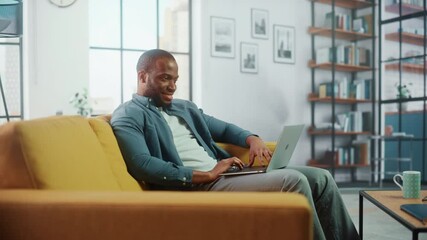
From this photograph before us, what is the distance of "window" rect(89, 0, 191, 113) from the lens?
4836mm

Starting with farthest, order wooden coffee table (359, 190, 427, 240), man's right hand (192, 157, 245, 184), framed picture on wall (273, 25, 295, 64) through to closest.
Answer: framed picture on wall (273, 25, 295, 64)
man's right hand (192, 157, 245, 184)
wooden coffee table (359, 190, 427, 240)

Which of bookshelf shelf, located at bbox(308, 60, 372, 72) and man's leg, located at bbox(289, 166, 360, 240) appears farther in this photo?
bookshelf shelf, located at bbox(308, 60, 372, 72)

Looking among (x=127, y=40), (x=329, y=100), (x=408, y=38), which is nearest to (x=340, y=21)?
(x=408, y=38)

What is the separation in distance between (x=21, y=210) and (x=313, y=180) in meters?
1.22

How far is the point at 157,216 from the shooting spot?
0.95 meters

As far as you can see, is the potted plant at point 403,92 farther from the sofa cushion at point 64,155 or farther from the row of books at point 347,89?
the sofa cushion at point 64,155

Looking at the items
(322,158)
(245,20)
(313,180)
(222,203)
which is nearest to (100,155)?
(222,203)

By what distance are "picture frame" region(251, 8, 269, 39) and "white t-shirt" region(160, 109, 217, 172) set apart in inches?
143

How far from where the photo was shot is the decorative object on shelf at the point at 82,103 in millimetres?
Result: 4188

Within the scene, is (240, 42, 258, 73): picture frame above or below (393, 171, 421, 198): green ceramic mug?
above

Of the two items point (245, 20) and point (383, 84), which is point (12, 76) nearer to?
point (245, 20)

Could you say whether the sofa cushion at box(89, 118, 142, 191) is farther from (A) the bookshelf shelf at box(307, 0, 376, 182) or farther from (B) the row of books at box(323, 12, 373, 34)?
(B) the row of books at box(323, 12, 373, 34)

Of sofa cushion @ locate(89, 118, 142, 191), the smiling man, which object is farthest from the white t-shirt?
sofa cushion @ locate(89, 118, 142, 191)

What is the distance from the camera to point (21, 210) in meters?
1.02
